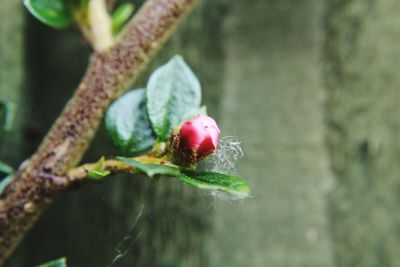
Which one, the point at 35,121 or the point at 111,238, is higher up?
the point at 35,121

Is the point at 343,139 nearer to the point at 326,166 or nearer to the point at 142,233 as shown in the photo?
the point at 326,166

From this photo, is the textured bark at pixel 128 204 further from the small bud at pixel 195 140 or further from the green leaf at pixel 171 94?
the small bud at pixel 195 140

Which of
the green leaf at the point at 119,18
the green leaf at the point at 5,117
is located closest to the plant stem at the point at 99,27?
the green leaf at the point at 119,18

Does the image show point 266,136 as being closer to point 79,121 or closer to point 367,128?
point 367,128

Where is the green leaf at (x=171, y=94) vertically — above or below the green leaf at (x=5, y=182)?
above

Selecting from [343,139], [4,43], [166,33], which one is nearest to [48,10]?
[166,33]

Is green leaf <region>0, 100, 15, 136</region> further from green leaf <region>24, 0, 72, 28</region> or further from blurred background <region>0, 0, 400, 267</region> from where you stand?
blurred background <region>0, 0, 400, 267</region>
